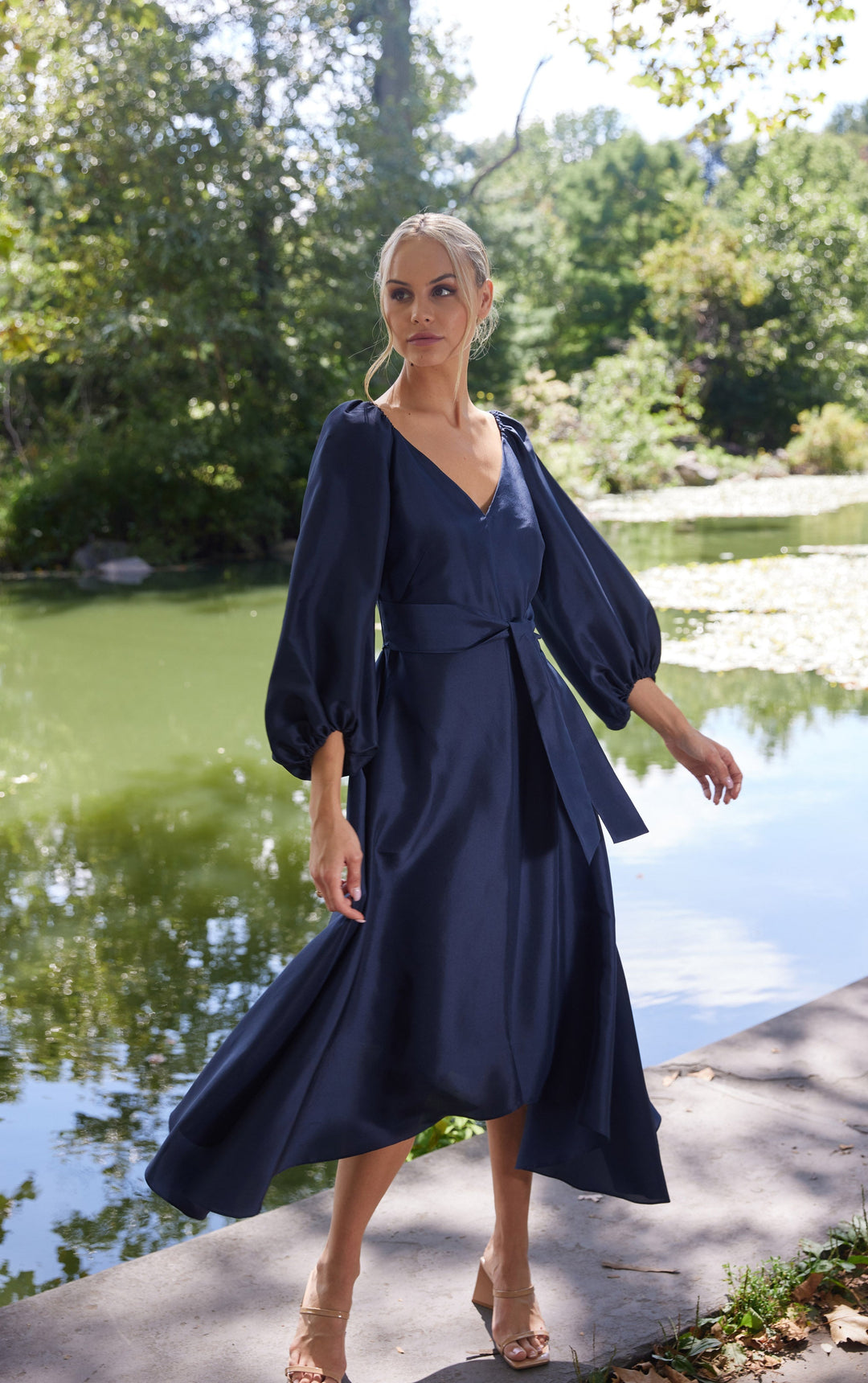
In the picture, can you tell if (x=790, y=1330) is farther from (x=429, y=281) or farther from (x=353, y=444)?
(x=429, y=281)

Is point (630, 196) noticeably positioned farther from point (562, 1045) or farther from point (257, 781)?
point (562, 1045)

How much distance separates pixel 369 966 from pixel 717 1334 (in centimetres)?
88

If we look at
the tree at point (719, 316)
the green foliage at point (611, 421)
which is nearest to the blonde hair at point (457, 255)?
the green foliage at point (611, 421)

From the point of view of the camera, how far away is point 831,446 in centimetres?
3025

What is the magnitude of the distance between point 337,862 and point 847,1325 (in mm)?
1199

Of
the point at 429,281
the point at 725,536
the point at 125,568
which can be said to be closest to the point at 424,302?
the point at 429,281

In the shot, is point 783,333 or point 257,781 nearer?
point 257,781

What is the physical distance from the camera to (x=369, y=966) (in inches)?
78.5

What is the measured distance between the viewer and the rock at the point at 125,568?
15883mm

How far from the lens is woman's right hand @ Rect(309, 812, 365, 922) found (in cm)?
191

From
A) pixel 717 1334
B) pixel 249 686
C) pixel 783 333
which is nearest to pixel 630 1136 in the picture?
pixel 717 1334

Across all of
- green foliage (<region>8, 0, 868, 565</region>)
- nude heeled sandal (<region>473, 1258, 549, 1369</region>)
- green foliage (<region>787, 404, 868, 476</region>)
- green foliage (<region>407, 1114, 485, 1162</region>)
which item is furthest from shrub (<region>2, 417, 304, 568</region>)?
green foliage (<region>787, 404, 868, 476</region>)

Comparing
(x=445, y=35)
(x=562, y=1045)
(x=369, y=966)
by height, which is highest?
(x=445, y=35)

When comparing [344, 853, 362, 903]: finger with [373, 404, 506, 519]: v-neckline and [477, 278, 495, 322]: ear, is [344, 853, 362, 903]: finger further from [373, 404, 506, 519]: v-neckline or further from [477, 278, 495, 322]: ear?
[477, 278, 495, 322]: ear
